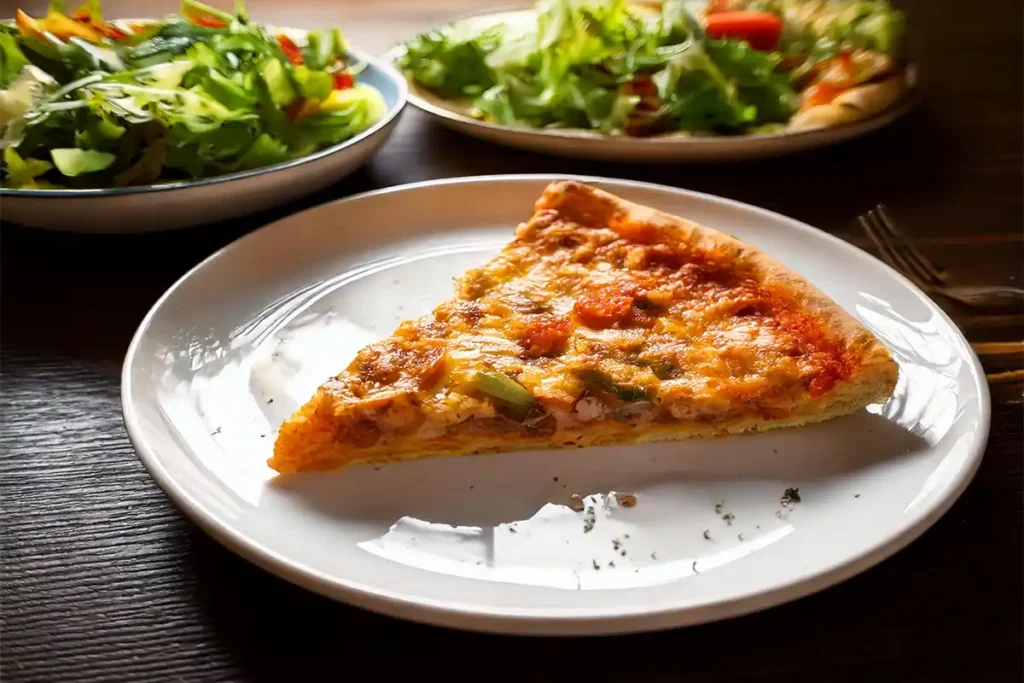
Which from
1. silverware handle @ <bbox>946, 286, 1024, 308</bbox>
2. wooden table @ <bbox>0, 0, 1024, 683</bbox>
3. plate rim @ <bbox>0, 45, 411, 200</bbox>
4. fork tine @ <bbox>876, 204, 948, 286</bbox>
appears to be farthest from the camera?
fork tine @ <bbox>876, 204, 948, 286</bbox>

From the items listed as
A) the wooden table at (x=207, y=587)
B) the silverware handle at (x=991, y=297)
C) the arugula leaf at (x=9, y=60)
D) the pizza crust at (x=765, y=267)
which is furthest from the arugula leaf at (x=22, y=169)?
the silverware handle at (x=991, y=297)

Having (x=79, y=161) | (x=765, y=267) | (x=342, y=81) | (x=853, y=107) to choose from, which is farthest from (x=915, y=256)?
(x=79, y=161)

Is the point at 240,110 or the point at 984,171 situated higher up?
the point at 240,110

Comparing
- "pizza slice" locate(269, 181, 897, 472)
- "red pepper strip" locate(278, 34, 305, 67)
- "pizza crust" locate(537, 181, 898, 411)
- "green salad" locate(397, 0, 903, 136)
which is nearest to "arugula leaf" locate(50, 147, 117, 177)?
"red pepper strip" locate(278, 34, 305, 67)

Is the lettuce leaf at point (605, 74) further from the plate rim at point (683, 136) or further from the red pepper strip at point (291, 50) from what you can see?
the red pepper strip at point (291, 50)

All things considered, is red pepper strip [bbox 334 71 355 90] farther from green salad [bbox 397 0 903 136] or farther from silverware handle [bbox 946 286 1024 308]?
silverware handle [bbox 946 286 1024 308]

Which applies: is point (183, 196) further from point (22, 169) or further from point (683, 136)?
point (683, 136)

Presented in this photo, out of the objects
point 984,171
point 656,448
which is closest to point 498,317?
point 656,448

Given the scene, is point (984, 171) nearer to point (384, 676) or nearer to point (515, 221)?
point (515, 221)
